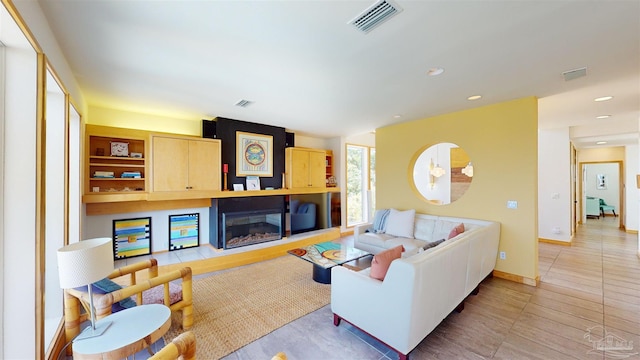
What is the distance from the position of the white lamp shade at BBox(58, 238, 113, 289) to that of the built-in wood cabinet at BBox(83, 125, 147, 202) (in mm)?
2507

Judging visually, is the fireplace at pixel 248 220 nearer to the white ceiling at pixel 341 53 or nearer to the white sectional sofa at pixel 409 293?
the white ceiling at pixel 341 53

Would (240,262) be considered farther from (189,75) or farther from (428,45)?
(428,45)

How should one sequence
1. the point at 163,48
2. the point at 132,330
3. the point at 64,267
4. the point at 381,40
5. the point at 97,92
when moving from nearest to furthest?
the point at 64,267 < the point at 132,330 < the point at 381,40 < the point at 163,48 < the point at 97,92

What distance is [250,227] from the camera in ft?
16.0

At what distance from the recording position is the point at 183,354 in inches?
44.9

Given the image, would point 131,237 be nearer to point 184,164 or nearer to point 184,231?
point 184,231

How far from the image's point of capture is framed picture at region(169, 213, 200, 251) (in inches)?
174

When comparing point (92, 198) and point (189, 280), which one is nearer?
point (189, 280)

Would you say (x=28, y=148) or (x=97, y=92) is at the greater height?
(x=97, y=92)

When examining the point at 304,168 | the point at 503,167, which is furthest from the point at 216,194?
the point at 503,167

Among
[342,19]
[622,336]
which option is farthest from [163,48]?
[622,336]

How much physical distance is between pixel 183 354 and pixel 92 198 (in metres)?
3.46

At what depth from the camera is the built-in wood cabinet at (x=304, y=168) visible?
543cm

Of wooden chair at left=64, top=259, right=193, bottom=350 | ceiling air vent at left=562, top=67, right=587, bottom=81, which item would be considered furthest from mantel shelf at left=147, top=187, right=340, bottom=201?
ceiling air vent at left=562, top=67, right=587, bottom=81
